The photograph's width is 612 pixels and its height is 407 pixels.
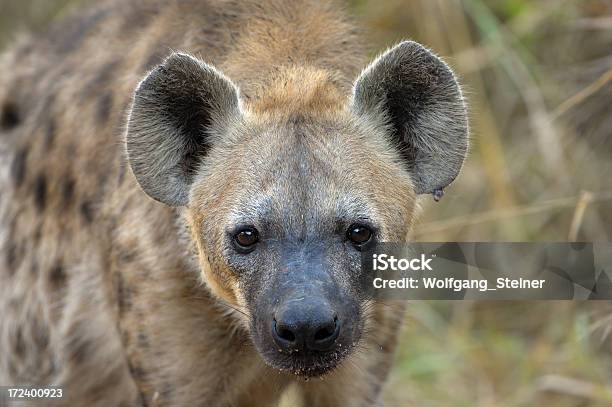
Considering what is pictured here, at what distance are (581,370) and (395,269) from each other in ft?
7.99

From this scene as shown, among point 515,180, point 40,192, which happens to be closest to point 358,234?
point 40,192

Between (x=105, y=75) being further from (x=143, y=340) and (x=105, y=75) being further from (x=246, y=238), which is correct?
(x=246, y=238)

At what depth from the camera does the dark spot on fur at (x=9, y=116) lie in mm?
5062

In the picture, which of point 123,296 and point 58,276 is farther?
point 58,276

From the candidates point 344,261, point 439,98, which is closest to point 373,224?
point 344,261

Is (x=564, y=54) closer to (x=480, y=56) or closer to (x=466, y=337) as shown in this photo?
(x=480, y=56)

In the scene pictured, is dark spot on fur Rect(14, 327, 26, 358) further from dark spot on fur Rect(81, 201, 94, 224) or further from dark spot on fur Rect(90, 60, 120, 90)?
dark spot on fur Rect(90, 60, 120, 90)

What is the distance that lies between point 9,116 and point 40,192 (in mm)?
484

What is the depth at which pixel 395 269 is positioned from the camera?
3.68 meters

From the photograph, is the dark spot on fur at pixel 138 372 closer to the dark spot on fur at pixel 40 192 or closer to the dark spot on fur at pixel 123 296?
the dark spot on fur at pixel 123 296

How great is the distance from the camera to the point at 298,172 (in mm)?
3432

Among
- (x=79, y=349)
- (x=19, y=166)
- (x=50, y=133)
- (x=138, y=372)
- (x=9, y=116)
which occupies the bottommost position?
(x=138, y=372)

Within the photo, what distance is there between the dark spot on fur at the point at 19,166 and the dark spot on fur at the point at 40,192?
117 millimetres

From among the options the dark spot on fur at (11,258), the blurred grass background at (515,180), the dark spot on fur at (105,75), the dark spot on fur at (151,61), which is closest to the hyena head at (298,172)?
the dark spot on fur at (151,61)
